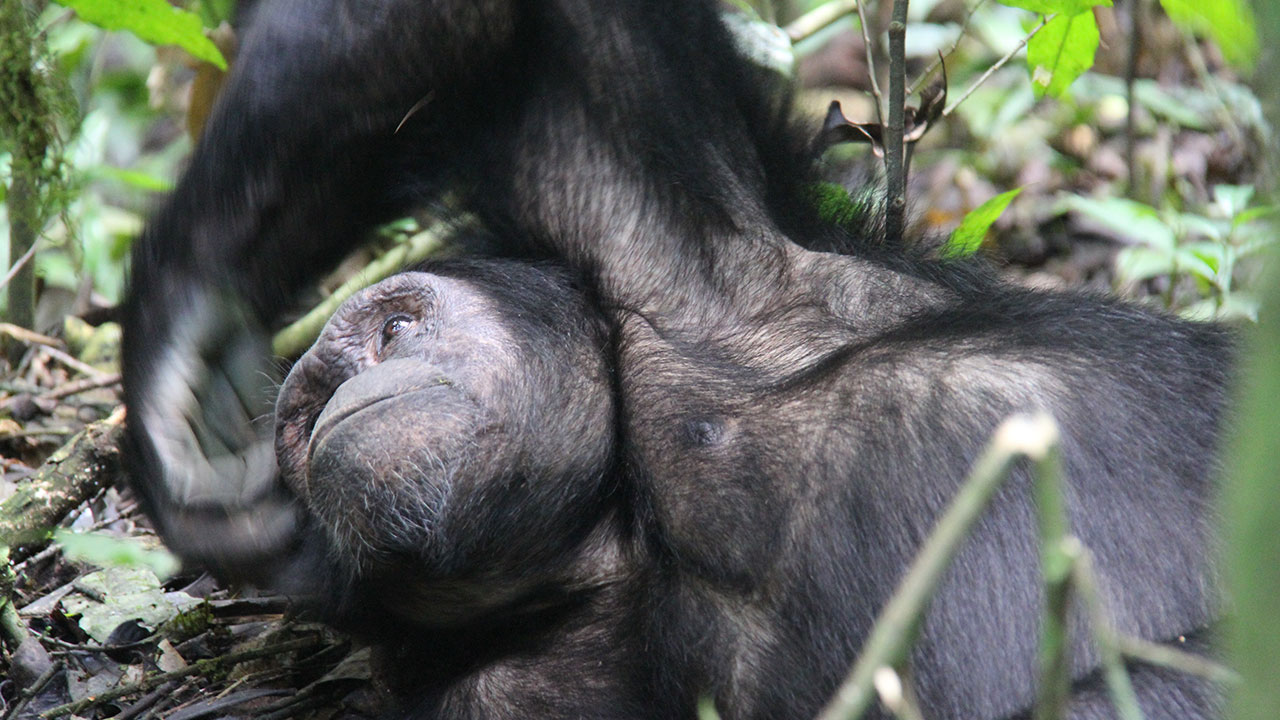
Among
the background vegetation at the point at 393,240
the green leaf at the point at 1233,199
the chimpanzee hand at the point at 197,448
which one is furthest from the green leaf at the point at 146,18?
the green leaf at the point at 1233,199

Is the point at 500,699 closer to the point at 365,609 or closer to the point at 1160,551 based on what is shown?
the point at 365,609

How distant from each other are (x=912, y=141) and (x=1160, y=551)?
152 cm

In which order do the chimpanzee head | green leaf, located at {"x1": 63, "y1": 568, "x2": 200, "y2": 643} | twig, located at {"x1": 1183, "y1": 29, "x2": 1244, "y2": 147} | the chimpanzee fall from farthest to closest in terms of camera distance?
twig, located at {"x1": 1183, "y1": 29, "x2": 1244, "y2": 147}, green leaf, located at {"x1": 63, "y1": 568, "x2": 200, "y2": 643}, the chimpanzee head, the chimpanzee

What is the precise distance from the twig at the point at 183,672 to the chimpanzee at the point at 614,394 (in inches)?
12.1

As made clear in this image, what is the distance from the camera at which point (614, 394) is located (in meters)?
2.79

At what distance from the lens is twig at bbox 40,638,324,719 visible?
2930 millimetres

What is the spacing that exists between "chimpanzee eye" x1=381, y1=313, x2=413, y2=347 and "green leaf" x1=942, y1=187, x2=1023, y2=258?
1.31 m

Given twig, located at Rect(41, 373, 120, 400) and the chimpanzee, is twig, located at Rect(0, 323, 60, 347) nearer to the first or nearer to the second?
twig, located at Rect(41, 373, 120, 400)

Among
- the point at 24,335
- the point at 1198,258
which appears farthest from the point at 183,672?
the point at 1198,258

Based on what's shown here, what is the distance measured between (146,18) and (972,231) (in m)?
2.23

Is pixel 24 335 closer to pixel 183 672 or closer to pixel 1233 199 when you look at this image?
pixel 183 672

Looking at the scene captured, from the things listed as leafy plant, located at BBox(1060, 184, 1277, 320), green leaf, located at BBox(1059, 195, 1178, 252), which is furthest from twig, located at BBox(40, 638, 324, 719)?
green leaf, located at BBox(1059, 195, 1178, 252)

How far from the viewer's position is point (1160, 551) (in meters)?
2.29

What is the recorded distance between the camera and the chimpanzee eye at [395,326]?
113 inches
